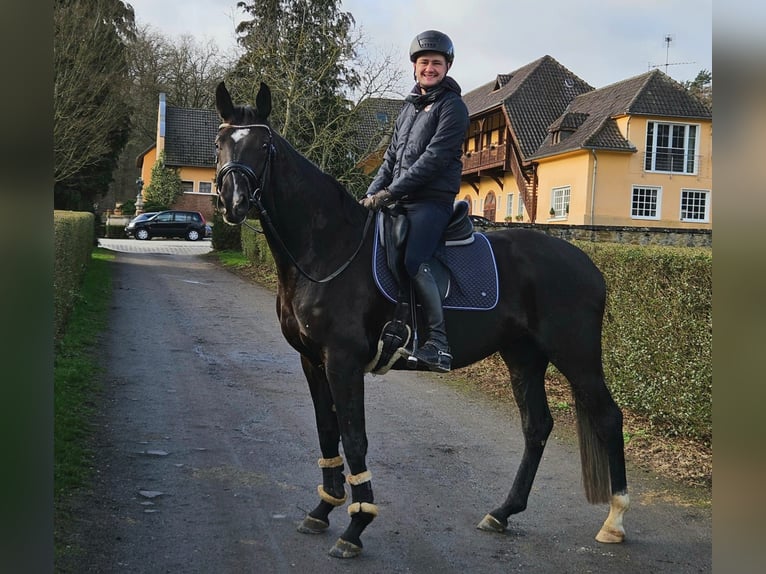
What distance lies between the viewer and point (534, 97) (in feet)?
140

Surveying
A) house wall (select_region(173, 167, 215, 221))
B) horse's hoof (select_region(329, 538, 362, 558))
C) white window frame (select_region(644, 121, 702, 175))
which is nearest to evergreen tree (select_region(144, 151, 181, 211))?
house wall (select_region(173, 167, 215, 221))

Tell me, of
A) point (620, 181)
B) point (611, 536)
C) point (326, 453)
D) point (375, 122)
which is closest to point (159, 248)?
point (375, 122)

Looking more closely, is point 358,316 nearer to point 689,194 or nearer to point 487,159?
point 689,194

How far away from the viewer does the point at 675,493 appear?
234 inches

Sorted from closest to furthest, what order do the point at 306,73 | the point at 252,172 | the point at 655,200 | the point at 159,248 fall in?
the point at 252,172, the point at 306,73, the point at 159,248, the point at 655,200

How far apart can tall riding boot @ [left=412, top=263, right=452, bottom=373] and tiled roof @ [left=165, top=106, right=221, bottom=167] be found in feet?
159

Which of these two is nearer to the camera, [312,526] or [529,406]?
[312,526]

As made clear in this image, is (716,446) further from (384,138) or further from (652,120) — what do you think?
(652,120)

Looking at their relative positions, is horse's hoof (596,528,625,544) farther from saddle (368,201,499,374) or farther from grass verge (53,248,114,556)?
grass verge (53,248,114,556)

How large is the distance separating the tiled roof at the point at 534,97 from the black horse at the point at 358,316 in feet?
119

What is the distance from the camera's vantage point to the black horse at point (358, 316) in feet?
15.0

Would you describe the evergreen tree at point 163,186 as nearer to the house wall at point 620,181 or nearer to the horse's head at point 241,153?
the house wall at point 620,181

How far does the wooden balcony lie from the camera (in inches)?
1649

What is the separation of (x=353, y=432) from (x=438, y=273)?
1.19 m
